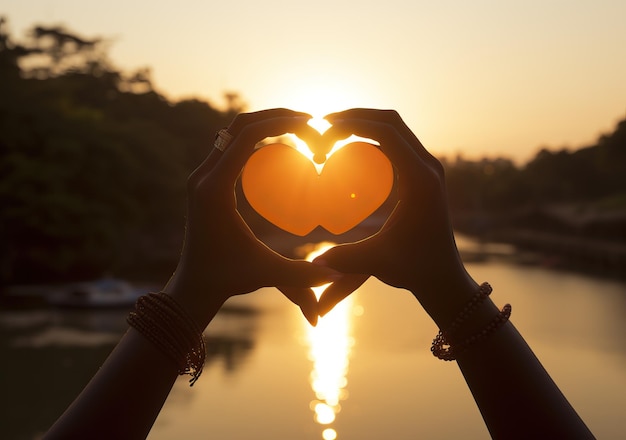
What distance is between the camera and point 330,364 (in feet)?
67.2

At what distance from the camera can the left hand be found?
261 centimetres

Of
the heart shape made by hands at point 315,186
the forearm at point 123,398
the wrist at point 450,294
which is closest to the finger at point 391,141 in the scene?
the wrist at point 450,294

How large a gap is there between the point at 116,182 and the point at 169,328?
36.2 metres

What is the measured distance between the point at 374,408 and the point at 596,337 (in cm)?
1331

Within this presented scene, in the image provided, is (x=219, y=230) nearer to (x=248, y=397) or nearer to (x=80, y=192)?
(x=248, y=397)

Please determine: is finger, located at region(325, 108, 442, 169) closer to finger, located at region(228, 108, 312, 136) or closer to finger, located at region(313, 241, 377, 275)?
finger, located at region(228, 108, 312, 136)

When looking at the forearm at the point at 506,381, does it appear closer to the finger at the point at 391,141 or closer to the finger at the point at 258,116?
the finger at the point at 391,141

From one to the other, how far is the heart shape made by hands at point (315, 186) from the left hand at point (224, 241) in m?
0.55

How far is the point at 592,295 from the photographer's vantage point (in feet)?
124

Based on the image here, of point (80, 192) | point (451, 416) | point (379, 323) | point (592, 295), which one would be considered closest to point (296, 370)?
point (451, 416)

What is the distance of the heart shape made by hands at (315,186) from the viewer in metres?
3.32

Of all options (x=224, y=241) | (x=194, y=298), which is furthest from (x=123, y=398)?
(x=224, y=241)

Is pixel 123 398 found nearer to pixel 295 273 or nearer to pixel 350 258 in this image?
pixel 295 273

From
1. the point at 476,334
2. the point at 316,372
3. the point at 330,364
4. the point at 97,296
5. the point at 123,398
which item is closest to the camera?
the point at 123,398
